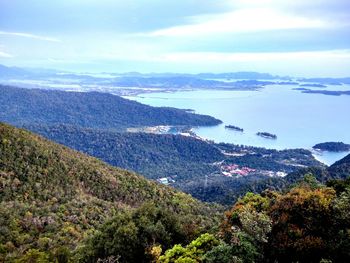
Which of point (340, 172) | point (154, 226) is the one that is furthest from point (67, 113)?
point (154, 226)

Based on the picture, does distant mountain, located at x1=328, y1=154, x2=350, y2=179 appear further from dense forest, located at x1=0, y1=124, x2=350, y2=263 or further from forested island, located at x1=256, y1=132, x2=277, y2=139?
forested island, located at x1=256, y1=132, x2=277, y2=139

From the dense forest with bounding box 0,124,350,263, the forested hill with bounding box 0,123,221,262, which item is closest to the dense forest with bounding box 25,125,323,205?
the forested hill with bounding box 0,123,221,262

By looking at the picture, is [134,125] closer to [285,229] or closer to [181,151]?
[181,151]

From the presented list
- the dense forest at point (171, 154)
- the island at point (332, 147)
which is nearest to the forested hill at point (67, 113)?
the dense forest at point (171, 154)

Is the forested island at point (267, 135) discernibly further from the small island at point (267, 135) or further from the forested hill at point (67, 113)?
the forested hill at point (67, 113)

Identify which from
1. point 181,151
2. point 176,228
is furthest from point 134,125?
point 176,228

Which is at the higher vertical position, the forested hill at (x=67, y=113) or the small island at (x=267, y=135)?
the forested hill at (x=67, y=113)

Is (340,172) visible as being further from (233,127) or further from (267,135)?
(233,127)
